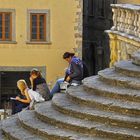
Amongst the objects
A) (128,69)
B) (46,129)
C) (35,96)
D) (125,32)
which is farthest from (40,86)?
(125,32)

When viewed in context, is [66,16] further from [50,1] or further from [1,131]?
[1,131]

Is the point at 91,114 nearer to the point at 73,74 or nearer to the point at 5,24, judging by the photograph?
the point at 73,74

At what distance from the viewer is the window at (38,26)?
106ft

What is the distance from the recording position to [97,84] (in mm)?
10938

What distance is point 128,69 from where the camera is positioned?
35.9ft

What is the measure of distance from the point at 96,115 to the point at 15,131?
121cm

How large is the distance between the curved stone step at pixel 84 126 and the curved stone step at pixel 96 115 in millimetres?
61

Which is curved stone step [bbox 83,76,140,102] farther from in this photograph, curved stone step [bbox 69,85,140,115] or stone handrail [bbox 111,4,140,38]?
stone handrail [bbox 111,4,140,38]

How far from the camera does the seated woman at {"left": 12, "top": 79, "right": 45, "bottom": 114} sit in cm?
1302

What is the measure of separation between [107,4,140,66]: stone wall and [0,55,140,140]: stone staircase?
7343mm

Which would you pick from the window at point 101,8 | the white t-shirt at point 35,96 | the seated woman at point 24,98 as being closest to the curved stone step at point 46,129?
the white t-shirt at point 35,96

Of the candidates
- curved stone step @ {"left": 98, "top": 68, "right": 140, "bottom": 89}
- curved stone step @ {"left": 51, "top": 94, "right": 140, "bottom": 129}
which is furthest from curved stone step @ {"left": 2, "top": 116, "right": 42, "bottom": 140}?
curved stone step @ {"left": 98, "top": 68, "right": 140, "bottom": 89}

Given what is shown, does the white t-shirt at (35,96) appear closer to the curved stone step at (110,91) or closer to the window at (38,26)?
the curved stone step at (110,91)

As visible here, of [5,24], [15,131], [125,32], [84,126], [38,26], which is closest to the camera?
[84,126]
